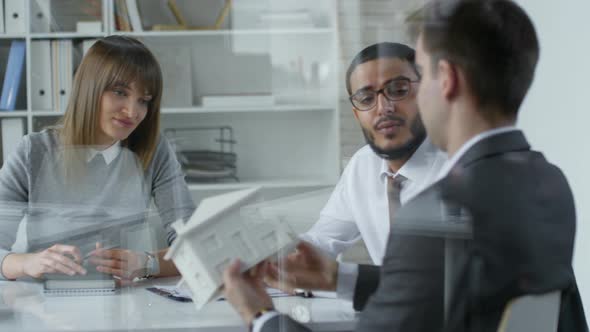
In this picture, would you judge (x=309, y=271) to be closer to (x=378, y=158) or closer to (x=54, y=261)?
(x=378, y=158)

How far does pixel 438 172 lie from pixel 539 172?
175 mm

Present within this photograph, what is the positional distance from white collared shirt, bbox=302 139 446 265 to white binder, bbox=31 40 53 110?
628 mm

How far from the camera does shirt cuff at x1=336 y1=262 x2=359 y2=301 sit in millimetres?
1232

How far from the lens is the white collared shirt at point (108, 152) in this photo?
1.41 m

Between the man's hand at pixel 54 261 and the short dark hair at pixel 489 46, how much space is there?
0.86 meters

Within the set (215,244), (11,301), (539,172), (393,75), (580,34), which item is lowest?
→ (11,301)

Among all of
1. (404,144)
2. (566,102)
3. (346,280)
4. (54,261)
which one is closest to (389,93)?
(404,144)

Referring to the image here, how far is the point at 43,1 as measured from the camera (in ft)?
4.97

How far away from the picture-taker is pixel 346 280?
125 cm

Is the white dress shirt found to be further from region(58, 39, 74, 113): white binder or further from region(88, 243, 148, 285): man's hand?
region(58, 39, 74, 113): white binder

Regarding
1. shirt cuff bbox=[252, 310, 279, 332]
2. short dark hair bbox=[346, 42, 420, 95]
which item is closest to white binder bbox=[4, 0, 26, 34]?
short dark hair bbox=[346, 42, 420, 95]

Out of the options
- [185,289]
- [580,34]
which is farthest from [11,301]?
[580,34]

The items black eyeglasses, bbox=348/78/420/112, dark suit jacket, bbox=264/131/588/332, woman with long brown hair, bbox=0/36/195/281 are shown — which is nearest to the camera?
dark suit jacket, bbox=264/131/588/332

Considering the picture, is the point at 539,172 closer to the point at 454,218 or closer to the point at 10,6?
the point at 454,218
